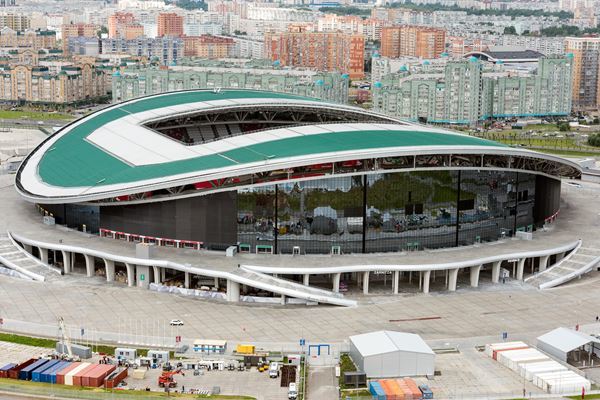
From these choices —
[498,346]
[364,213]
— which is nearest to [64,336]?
[364,213]

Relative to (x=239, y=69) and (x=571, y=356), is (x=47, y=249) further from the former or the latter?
(x=239, y=69)

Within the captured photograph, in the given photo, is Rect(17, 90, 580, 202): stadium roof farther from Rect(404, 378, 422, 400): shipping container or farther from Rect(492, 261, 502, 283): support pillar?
Rect(404, 378, 422, 400): shipping container

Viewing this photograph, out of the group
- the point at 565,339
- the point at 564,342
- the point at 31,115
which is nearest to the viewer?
the point at 564,342

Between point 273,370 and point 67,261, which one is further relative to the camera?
point 67,261

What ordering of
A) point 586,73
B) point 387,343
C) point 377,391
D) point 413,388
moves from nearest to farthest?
point 377,391
point 413,388
point 387,343
point 586,73

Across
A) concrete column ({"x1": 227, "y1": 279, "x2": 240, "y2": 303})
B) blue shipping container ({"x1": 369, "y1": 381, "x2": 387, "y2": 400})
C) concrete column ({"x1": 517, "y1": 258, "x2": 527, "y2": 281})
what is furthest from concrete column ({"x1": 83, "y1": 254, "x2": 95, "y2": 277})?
concrete column ({"x1": 517, "y1": 258, "x2": 527, "y2": 281})

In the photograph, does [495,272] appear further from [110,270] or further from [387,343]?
[110,270]

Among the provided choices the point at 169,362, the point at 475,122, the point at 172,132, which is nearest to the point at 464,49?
the point at 475,122

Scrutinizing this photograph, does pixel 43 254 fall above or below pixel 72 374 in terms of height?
above
